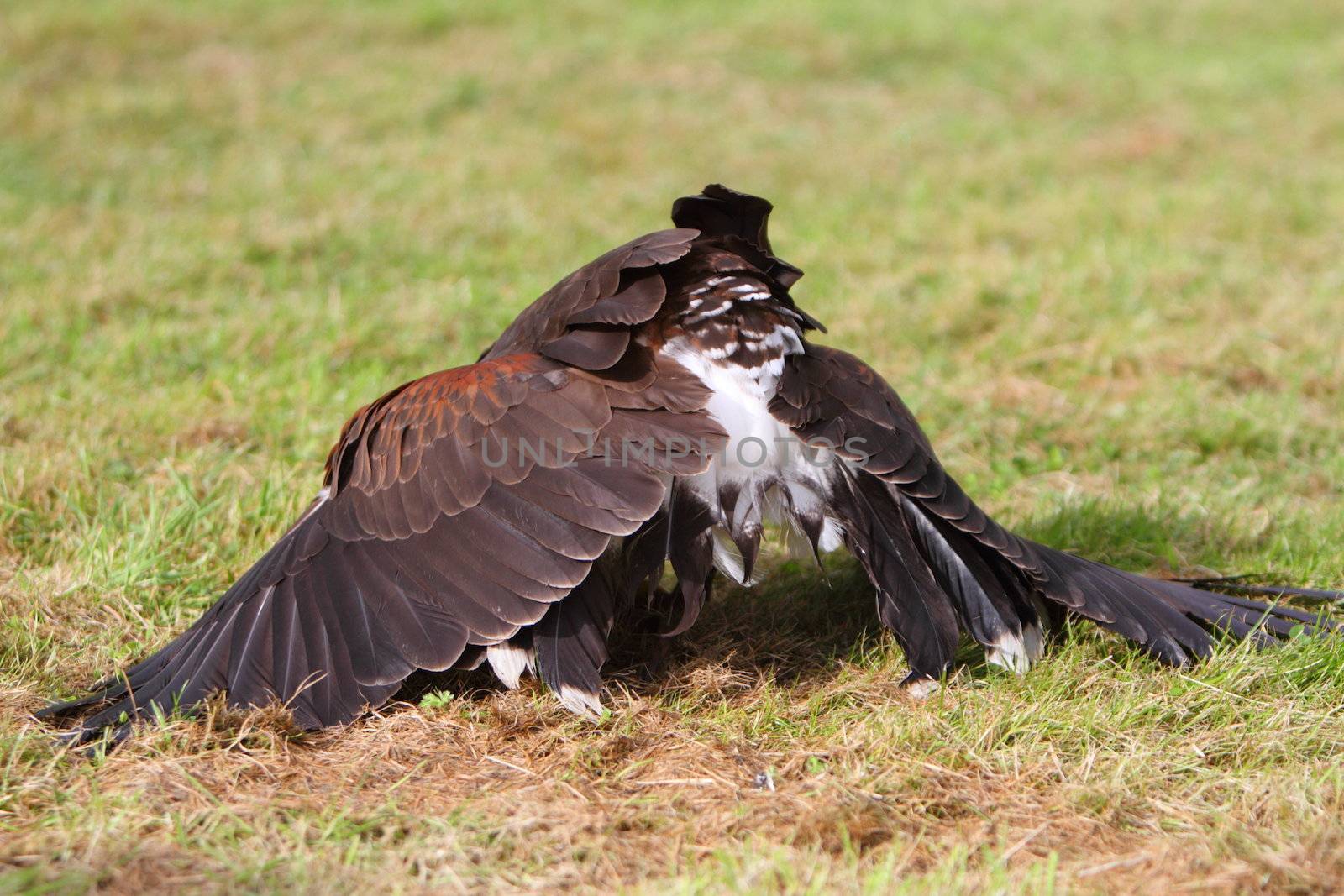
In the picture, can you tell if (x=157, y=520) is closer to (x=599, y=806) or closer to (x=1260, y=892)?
(x=599, y=806)

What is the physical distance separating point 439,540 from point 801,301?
157 inches

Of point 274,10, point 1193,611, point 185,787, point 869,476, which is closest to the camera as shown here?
point 185,787

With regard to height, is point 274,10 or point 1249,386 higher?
point 274,10

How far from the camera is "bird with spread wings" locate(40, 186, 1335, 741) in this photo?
10.7 ft

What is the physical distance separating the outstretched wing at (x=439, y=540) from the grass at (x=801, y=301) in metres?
0.19

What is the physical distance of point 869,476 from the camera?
140 inches

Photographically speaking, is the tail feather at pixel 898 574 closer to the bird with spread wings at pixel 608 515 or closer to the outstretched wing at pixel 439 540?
the bird with spread wings at pixel 608 515

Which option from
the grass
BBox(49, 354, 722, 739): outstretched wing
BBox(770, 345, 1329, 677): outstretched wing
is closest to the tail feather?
BBox(770, 345, 1329, 677): outstretched wing

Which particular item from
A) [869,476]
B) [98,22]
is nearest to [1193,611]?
[869,476]

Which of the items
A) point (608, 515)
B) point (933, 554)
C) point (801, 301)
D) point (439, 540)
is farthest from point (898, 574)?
point (801, 301)

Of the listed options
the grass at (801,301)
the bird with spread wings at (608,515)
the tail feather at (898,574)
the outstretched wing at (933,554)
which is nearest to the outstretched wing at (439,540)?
the bird with spread wings at (608,515)

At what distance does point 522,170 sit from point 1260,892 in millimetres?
7173

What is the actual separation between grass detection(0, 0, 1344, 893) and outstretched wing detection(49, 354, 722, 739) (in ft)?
0.62

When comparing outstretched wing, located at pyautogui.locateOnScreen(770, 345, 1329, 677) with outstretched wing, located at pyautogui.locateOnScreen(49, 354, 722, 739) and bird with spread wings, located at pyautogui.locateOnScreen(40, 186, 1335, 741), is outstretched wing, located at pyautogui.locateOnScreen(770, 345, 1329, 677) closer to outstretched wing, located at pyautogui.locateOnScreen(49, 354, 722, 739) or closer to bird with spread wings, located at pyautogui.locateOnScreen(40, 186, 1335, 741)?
bird with spread wings, located at pyautogui.locateOnScreen(40, 186, 1335, 741)
